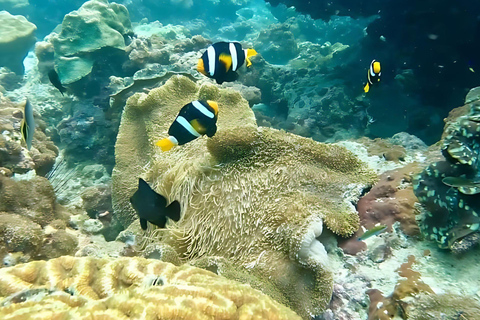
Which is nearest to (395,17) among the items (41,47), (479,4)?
(479,4)

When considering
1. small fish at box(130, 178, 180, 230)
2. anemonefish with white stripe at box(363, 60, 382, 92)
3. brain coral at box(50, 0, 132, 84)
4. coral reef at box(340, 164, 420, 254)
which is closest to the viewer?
small fish at box(130, 178, 180, 230)

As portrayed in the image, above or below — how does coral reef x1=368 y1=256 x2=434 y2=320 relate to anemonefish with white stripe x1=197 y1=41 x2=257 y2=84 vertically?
below

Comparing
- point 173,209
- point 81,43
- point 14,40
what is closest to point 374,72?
point 173,209

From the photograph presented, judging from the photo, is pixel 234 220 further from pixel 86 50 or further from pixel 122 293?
pixel 86 50

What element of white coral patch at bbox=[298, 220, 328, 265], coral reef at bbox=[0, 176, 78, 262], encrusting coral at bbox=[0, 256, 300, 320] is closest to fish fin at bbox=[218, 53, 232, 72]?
white coral patch at bbox=[298, 220, 328, 265]

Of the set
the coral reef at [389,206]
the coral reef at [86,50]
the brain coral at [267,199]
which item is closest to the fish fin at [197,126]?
the brain coral at [267,199]

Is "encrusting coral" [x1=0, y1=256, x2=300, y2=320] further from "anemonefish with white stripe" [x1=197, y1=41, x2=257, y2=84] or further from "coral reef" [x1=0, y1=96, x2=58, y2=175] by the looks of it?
"coral reef" [x1=0, y1=96, x2=58, y2=175]

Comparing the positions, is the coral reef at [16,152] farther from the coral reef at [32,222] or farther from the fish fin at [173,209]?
the fish fin at [173,209]

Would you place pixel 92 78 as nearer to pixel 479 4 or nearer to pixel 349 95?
pixel 349 95

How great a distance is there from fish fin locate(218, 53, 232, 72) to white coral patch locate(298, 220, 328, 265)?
1366 mm

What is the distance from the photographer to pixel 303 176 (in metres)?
2.28

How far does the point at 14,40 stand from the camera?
32.5ft

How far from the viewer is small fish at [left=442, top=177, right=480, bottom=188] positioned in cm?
170

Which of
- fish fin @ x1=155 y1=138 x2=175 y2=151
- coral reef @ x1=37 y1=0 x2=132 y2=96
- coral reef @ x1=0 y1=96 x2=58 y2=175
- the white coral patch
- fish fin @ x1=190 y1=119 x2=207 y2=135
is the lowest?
the white coral patch
